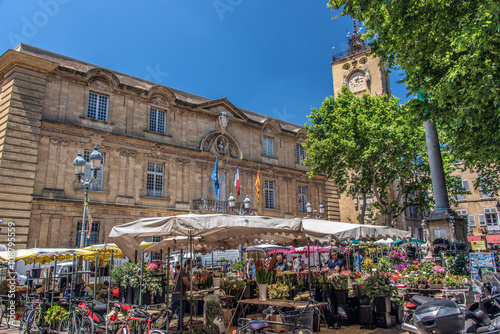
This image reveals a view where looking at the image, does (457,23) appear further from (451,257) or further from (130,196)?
(130,196)

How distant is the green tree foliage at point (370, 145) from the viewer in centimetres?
2634


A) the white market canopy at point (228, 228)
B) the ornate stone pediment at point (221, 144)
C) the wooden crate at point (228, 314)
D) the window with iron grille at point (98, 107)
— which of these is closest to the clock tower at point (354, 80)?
the ornate stone pediment at point (221, 144)

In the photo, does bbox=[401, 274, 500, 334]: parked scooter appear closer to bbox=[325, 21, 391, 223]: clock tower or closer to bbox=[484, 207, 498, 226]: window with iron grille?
bbox=[325, 21, 391, 223]: clock tower

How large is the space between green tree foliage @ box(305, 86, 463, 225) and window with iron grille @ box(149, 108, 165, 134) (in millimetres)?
10993

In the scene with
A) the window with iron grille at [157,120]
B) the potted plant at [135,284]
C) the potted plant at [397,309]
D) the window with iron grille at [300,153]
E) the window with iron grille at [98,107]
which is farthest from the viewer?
the window with iron grille at [300,153]

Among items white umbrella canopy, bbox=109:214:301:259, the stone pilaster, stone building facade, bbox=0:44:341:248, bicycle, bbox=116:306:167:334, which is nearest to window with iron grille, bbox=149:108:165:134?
stone building facade, bbox=0:44:341:248

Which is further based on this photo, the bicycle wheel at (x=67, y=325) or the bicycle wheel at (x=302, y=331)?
the bicycle wheel at (x=67, y=325)

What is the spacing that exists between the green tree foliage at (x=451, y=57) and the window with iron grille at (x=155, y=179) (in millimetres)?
16304

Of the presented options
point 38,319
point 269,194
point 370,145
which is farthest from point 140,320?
point 269,194

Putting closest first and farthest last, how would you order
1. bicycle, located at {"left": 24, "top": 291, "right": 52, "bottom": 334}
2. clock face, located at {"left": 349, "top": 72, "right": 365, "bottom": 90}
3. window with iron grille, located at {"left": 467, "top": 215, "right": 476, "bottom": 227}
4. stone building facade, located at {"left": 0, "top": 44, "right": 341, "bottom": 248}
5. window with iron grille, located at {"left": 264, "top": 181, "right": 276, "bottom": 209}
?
bicycle, located at {"left": 24, "top": 291, "right": 52, "bottom": 334} → stone building facade, located at {"left": 0, "top": 44, "right": 341, "bottom": 248} → window with iron grille, located at {"left": 264, "top": 181, "right": 276, "bottom": 209} → clock face, located at {"left": 349, "top": 72, "right": 365, "bottom": 90} → window with iron grille, located at {"left": 467, "top": 215, "right": 476, "bottom": 227}

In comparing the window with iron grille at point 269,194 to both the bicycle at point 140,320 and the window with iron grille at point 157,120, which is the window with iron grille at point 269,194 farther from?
the bicycle at point 140,320

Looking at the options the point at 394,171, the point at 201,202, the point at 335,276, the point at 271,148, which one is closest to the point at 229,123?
the point at 271,148

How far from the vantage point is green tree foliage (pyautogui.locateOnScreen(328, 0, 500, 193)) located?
8.74 metres

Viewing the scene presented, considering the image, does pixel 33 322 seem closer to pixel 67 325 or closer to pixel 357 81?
pixel 67 325
